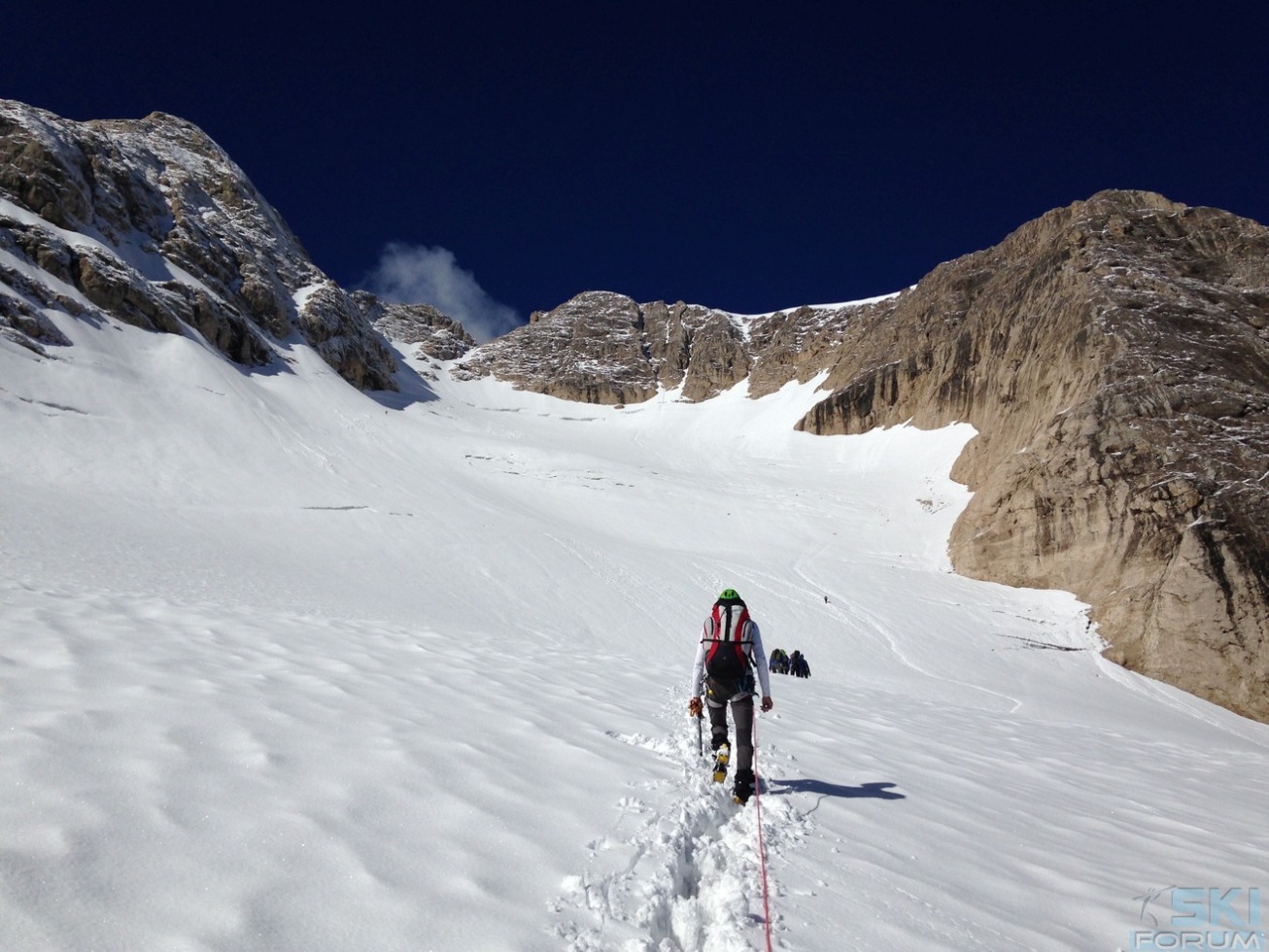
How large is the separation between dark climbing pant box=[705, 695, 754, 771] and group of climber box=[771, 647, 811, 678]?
8377 mm

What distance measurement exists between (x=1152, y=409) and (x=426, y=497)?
31.8 metres

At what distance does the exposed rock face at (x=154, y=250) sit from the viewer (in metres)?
32.1

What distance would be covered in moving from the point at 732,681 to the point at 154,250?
5600cm

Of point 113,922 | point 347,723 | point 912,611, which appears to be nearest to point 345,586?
point 347,723

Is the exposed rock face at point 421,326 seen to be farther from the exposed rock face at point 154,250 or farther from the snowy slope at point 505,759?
the snowy slope at point 505,759

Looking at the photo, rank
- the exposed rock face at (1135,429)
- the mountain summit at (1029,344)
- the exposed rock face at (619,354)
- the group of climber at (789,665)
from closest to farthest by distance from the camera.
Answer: the group of climber at (789,665), the exposed rock face at (1135,429), the mountain summit at (1029,344), the exposed rock face at (619,354)

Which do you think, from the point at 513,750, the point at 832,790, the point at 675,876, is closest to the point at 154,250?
the point at 513,750

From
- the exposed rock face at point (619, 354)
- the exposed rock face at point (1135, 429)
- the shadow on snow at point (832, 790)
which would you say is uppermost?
the exposed rock face at point (619, 354)

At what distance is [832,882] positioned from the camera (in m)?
3.31

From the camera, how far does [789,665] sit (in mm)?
14297

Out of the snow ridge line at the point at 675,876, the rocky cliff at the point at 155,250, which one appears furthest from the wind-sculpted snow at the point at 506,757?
the rocky cliff at the point at 155,250

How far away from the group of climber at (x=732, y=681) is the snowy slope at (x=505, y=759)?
0.29m

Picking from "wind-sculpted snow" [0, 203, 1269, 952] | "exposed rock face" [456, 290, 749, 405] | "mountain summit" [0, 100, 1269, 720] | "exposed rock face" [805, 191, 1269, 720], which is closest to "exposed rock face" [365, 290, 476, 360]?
"exposed rock face" [456, 290, 749, 405]

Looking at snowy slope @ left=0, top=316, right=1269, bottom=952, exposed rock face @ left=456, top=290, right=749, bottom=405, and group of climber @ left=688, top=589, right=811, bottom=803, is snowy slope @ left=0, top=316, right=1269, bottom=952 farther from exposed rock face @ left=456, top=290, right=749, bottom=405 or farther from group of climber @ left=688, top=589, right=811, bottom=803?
exposed rock face @ left=456, top=290, right=749, bottom=405
